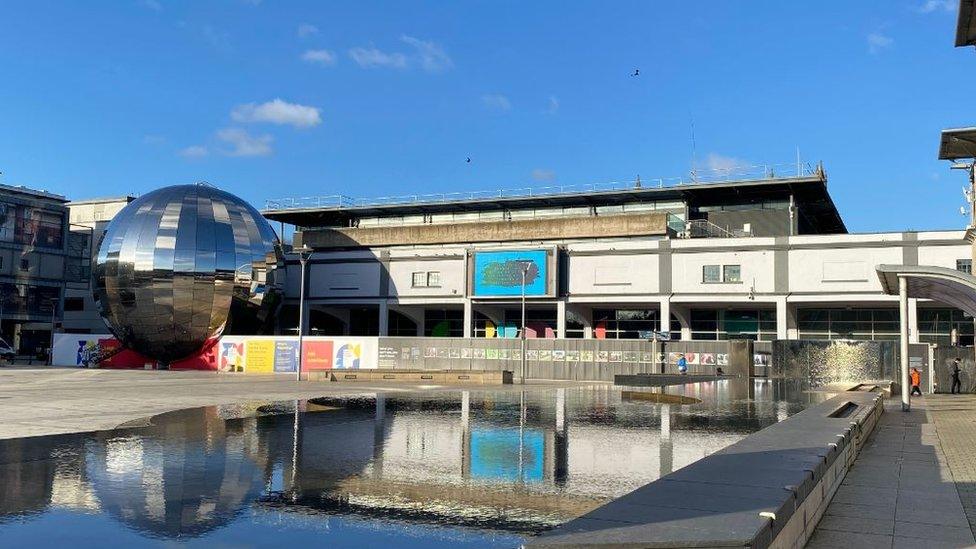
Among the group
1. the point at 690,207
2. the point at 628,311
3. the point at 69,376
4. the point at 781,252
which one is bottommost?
the point at 69,376

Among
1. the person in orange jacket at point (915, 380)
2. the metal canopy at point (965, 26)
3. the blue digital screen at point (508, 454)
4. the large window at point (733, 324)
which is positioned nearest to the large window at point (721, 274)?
the large window at point (733, 324)

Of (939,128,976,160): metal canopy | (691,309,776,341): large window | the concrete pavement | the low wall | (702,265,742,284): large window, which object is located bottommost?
the concrete pavement

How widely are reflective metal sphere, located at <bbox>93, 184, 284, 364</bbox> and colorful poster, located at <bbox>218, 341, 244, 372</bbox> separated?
40.7 inches

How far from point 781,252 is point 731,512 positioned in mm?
45817

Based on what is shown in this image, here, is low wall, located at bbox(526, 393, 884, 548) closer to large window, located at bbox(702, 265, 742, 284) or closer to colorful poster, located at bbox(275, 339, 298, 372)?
colorful poster, located at bbox(275, 339, 298, 372)

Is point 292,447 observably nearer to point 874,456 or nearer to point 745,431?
point 745,431

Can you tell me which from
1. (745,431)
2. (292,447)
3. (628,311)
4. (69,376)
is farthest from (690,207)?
(292,447)

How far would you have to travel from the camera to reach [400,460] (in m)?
10.4

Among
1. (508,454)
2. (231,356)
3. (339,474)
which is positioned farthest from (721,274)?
(339,474)

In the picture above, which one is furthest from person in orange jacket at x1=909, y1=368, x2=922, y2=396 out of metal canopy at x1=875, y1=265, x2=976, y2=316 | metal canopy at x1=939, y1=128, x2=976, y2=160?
metal canopy at x1=939, y1=128, x2=976, y2=160

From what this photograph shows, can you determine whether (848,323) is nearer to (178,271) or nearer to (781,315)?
(781,315)

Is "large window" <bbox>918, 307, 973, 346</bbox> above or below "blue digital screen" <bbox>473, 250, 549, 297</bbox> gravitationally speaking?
below

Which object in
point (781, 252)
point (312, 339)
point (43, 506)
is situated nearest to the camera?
point (43, 506)

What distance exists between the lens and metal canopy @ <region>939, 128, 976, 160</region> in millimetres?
31688
